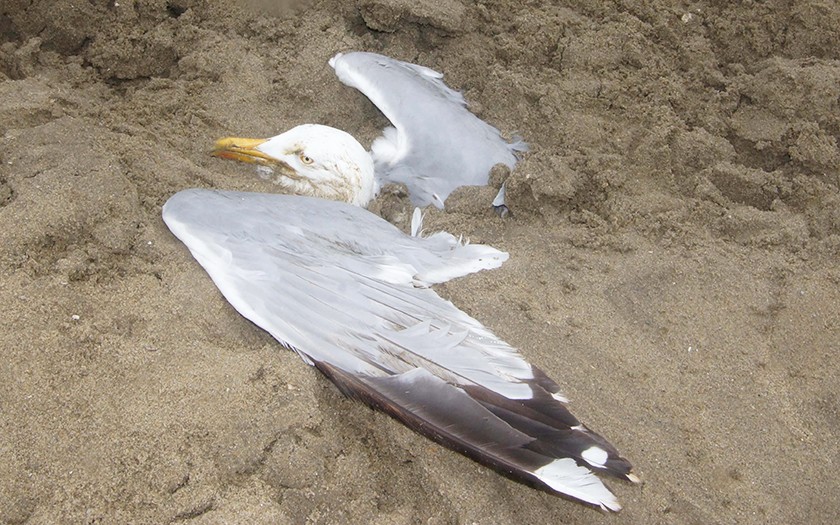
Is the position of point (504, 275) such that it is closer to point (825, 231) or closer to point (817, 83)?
point (825, 231)

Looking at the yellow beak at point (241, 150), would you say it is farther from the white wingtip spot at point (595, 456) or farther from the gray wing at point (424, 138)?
the white wingtip spot at point (595, 456)

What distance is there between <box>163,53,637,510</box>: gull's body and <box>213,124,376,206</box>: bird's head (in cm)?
28

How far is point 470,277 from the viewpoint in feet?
10.5

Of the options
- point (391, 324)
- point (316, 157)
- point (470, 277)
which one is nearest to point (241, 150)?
point (316, 157)

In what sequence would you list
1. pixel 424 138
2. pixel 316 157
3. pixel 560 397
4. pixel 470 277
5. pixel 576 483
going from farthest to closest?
1. pixel 424 138
2. pixel 316 157
3. pixel 470 277
4. pixel 560 397
5. pixel 576 483

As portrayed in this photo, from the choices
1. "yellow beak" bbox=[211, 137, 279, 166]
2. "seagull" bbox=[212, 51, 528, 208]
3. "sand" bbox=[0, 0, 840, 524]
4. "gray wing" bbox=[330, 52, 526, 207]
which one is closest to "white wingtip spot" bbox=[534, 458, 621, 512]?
"sand" bbox=[0, 0, 840, 524]

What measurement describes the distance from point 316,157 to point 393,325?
1254 mm

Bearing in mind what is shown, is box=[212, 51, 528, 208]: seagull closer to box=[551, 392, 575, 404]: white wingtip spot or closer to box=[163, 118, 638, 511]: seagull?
box=[163, 118, 638, 511]: seagull

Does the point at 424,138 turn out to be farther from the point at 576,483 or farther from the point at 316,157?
the point at 576,483

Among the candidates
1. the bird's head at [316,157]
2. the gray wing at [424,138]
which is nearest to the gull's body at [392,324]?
the bird's head at [316,157]

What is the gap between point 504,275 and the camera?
129 inches

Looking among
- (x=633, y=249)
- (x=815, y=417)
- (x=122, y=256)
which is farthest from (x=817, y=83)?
(x=122, y=256)

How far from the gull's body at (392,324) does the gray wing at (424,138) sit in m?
0.45

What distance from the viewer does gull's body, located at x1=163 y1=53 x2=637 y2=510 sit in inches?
92.1
